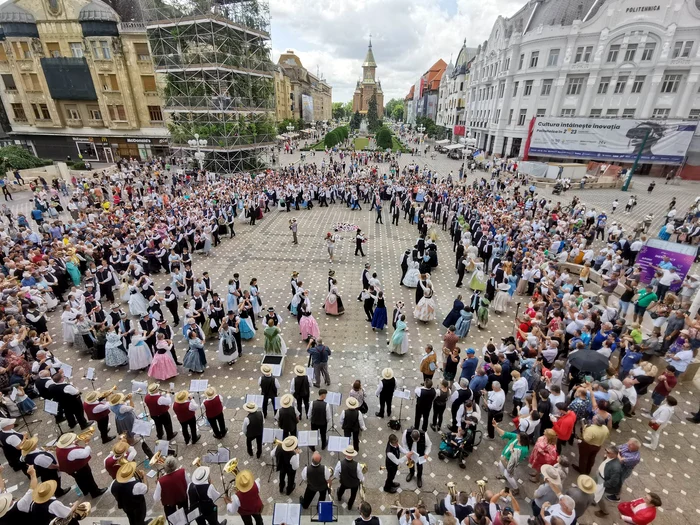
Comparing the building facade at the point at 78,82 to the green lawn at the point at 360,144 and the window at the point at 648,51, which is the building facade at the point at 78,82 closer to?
the green lawn at the point at 360,144

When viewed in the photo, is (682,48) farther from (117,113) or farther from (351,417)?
(117,113)

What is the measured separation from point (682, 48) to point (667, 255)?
3726cm

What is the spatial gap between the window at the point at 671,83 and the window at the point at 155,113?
53.4m

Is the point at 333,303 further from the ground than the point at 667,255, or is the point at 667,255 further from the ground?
the point at 667,255

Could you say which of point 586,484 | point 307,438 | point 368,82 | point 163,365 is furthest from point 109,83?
point 368,82

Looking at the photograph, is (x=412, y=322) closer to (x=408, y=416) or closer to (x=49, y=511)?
(x=408, y=416)

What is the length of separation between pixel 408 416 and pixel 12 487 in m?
7.58

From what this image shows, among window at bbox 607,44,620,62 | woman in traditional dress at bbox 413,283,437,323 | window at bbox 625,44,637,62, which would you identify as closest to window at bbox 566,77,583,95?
window at bbox 607,44,620,62

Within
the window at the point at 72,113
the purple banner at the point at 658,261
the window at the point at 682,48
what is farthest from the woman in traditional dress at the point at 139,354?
the window at the point at 682,48

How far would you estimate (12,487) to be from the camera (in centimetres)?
603

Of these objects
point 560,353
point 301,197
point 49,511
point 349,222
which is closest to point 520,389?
point 560,353

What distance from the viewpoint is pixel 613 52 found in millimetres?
35750

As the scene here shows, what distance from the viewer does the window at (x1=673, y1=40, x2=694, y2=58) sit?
3305cm

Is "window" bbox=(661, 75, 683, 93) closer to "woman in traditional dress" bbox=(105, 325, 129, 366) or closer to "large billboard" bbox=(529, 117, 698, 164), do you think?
"large billboard" bbox=(529, 117, 698, 164)
